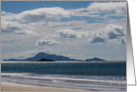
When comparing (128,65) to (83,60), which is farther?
(83,60)

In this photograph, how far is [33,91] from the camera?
1013cm

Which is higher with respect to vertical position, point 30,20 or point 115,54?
point 30,20

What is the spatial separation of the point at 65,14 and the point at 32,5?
1068mm

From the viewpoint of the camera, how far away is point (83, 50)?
436 inches

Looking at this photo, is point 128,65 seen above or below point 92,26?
below

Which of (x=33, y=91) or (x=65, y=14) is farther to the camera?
(x=65, y=14)

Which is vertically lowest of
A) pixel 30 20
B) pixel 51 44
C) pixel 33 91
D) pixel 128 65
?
pixel 33 91

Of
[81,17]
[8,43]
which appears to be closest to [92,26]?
[81,17]

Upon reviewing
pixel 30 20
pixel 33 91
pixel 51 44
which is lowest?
pixel 33 91

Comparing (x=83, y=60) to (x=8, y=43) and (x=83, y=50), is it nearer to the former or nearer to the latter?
(x=83, y=50)

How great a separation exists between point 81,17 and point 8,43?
2.40 m

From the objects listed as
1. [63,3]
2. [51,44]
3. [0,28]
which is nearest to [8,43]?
[0,28]

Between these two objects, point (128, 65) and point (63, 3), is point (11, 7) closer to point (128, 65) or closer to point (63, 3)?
point (63, 3)

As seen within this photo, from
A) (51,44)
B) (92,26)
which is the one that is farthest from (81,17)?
(51,44)
